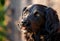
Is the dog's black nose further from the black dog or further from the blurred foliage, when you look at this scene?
the blurred foliage

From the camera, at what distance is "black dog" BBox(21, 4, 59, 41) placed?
0.66 m

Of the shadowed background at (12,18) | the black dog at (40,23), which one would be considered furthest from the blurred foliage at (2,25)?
the black dog at (40,23)

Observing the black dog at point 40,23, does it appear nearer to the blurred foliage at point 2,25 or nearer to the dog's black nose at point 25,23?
the dog's black nose at point 25,23

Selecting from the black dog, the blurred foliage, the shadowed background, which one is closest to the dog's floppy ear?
the black dog

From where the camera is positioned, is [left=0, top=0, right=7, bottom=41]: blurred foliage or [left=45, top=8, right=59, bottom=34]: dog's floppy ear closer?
[left=45, top=8, right=59, bottom=34]: dog's floppy ear

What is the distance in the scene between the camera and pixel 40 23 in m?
0.68

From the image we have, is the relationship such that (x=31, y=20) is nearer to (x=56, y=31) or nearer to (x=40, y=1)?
(x=56, y=31)

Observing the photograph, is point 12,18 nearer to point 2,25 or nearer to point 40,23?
point 2,25

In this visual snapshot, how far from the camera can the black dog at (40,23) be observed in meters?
0.66

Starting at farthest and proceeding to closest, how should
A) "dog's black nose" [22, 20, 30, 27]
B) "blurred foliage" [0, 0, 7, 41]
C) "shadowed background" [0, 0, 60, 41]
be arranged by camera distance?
"blurred foliage" [0, 0, 7, 41] < "shadowed background" [0, 0, 60, 41] < "dog's black nose" [22, 20, 30, 27]

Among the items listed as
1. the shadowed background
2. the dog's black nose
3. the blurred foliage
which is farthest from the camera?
the blurred foliage

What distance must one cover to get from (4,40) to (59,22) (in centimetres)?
135

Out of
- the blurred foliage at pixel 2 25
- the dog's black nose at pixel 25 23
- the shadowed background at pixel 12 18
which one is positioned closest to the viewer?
the dog's black nose at pixel 25 23

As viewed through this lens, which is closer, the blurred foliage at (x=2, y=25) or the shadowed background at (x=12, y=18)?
the shadowed background at (x=12, y=18)
